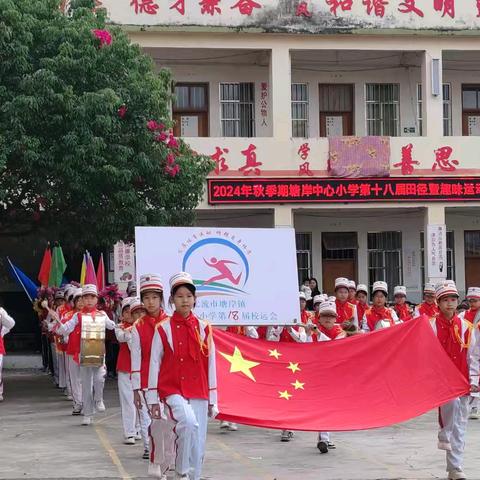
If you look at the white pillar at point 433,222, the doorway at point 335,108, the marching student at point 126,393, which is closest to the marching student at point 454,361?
the marching student at point 126,393

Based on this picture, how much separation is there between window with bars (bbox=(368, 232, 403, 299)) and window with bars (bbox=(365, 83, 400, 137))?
2.77 metres

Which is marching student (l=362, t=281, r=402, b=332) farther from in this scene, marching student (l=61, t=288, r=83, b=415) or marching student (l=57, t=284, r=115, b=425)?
marching student (l=61, t=288, r=83, b=415)

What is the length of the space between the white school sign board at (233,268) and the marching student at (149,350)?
935 mm

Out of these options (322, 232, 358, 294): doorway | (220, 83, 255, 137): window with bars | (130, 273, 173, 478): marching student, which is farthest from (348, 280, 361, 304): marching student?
(322, 232, 358, 294): doorway

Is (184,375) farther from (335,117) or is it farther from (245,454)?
(335,117)

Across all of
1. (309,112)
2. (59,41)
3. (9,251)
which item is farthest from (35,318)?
(59,41)

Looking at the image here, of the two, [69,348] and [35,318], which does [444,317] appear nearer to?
[69,348]

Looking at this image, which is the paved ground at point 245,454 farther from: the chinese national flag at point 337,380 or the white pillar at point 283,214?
the white pillar at point 283,214

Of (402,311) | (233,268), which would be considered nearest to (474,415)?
(402,311)

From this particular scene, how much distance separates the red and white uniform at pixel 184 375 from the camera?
8.45 m

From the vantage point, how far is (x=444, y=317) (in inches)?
413

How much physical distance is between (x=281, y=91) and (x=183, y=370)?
56.5 feet

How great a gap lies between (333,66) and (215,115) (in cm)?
322

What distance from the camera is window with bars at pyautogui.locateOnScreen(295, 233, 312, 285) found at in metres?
27.7
